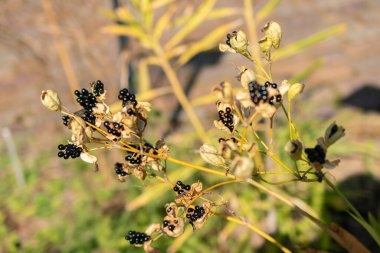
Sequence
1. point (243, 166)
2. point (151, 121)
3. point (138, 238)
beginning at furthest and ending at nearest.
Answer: point (151, 121) → point (138, 238) → point (243, 166)

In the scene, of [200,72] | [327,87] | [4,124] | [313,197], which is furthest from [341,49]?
[4,124]

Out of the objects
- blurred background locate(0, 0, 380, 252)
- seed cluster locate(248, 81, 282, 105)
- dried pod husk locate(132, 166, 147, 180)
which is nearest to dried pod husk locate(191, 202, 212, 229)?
dried pod husk locate(132, 166, 147, 180)

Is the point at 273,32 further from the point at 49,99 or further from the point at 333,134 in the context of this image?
the point at 49,99

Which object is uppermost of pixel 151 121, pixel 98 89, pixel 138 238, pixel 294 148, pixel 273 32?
pixel 151 121

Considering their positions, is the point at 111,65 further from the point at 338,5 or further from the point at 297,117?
the point at 338,5

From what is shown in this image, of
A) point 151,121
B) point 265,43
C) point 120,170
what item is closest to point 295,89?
point 265,43

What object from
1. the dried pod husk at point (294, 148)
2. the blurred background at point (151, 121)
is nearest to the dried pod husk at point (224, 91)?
the dried pod husk at point (294, 148)
